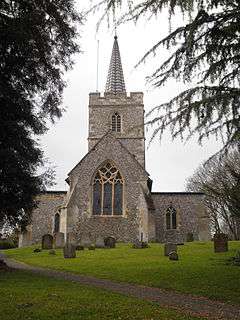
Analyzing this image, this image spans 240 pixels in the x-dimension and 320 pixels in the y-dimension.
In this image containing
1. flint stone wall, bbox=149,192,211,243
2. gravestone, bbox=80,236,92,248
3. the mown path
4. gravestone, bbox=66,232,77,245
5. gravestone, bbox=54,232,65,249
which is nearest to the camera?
the mown path

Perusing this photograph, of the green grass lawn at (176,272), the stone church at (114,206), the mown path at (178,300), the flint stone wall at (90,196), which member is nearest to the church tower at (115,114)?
the stone church at (114,206)

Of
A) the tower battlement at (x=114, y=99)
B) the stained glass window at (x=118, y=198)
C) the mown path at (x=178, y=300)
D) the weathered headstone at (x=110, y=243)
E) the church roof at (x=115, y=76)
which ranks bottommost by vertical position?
the mown path at (x=178, y=300)

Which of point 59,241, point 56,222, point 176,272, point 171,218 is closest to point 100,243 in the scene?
point 59,241

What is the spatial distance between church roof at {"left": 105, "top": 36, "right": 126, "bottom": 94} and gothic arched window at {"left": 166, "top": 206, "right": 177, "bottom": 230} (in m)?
19.8

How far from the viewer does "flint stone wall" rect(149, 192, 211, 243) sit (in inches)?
1131

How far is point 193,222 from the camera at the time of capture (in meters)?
29.2

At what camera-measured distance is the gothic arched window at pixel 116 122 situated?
137 feet

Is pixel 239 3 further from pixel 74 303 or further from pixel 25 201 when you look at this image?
pixel 25 201

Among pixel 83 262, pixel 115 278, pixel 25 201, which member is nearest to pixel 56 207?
pixel 83 262

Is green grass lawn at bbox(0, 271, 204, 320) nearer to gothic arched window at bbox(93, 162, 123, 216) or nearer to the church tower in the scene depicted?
gothic arched window at bbox(93, 162, 123, 216)

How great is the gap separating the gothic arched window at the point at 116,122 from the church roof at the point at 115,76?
15.1ft

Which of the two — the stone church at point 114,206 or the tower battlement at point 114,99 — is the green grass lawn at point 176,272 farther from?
the tower battlement at point 114,99

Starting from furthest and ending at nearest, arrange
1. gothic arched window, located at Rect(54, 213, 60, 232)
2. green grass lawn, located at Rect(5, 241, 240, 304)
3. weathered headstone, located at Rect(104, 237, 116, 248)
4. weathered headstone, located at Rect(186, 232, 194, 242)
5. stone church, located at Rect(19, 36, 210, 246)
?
gothic arched window, located at Rect(54, 213, 60, 232) → weathered headstone, located at Rect(186, 232, 194, 242) → stone church, located at Rect(19, 36, 210, 246) → weathered headstone, located at Rect(104, 237, 116, 248) → green grass lawn, located at Rect(5, 241, 240, 304)

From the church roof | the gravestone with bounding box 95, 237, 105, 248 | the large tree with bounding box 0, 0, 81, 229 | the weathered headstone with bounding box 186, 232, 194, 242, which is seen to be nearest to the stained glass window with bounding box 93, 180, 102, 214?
the gravestone with bounding box 95, 237, 105, 248
